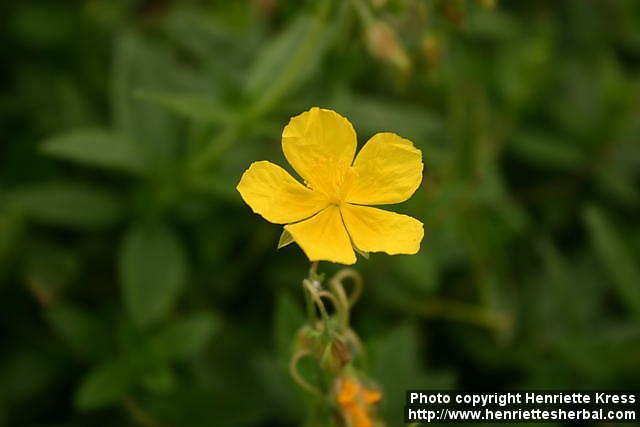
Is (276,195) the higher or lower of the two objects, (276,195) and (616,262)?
the lower

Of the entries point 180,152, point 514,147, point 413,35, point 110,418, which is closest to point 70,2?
point 180,152

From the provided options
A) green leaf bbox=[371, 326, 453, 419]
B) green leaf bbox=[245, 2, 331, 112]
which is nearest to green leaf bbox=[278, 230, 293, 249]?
green leaf bbox=[371, 326, 453, 419]

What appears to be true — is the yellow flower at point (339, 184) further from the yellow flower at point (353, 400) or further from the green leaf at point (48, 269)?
the green leaf at point (48, 269)

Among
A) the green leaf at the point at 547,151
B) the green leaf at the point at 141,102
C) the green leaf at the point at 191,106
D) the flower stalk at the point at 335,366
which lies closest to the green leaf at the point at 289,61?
the green leaf at the point at 191,106

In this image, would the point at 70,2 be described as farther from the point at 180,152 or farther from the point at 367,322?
the point at 367,322

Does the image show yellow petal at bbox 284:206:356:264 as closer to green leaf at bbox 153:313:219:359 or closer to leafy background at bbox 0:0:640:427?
leafy background at bbox 0:0:640:427

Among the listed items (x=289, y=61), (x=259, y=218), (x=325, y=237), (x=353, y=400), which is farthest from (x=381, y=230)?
(x=259, y=218)

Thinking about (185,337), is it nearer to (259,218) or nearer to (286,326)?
(286,326)
